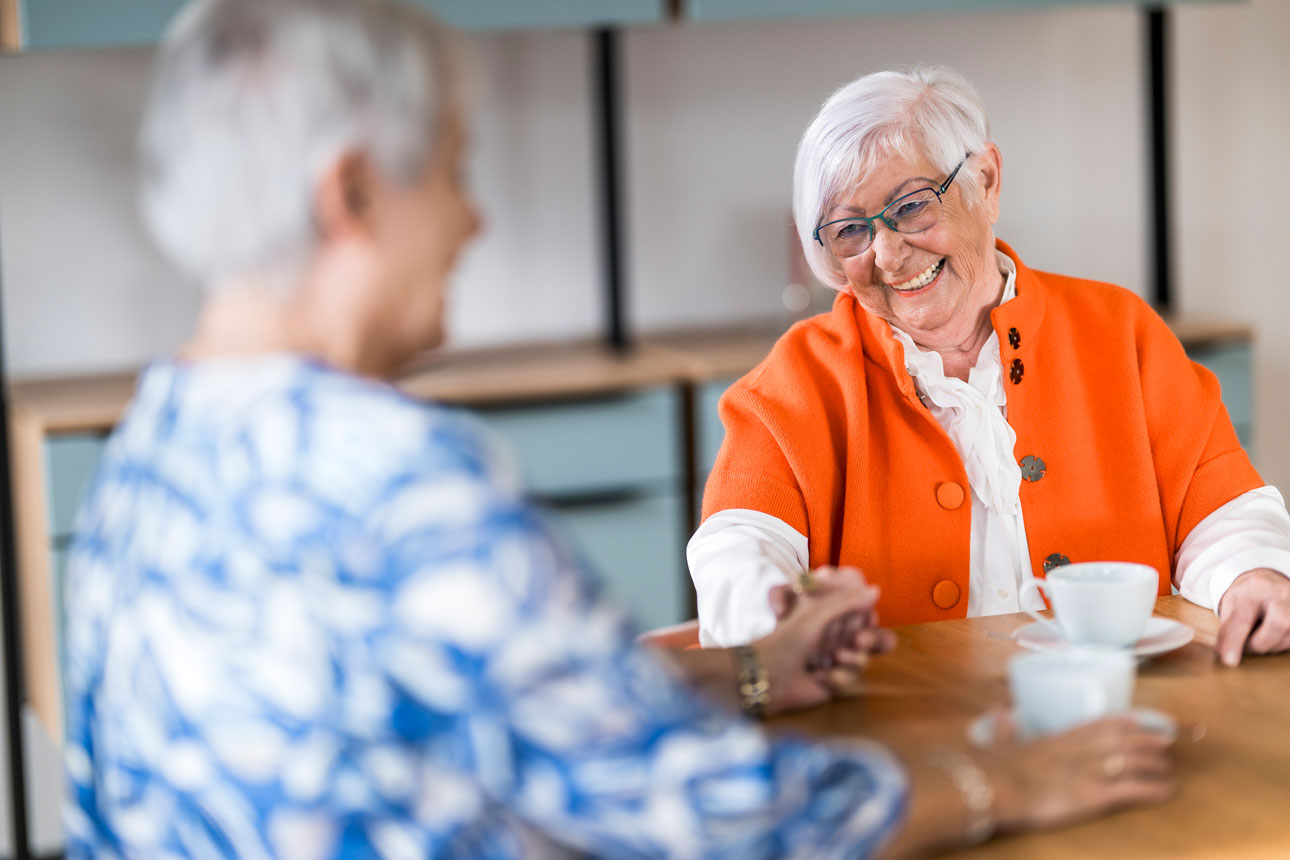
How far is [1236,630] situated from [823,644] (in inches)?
16.3

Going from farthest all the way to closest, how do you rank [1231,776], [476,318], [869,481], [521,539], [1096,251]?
1. [1096,251]
2. [476,318]
3. [869,481]
4. [1231,776]
5. [521,539]

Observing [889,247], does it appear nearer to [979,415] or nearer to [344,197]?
[979,415]

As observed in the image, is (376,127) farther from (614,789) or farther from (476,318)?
(476,318)

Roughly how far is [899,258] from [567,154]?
75.9 inches

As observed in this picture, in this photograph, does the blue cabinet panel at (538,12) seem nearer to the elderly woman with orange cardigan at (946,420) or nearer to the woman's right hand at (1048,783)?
the elderly woman with orange cardigan at (946,420)

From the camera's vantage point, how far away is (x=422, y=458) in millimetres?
782

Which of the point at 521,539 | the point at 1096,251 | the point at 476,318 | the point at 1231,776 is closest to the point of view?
the point at 521,539

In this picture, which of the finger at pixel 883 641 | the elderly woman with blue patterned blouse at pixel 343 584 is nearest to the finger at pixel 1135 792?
the elderly woman with blue patterned blouse at pixel 343 584

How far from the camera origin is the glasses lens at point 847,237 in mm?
1734

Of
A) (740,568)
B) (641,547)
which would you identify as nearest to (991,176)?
(740,568)

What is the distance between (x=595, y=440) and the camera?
9.93ft

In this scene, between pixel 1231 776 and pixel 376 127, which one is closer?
pixel 376 127

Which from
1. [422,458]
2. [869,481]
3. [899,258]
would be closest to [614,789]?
[422,458]

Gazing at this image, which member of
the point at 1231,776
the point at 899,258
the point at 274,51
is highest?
the point at 274,51
